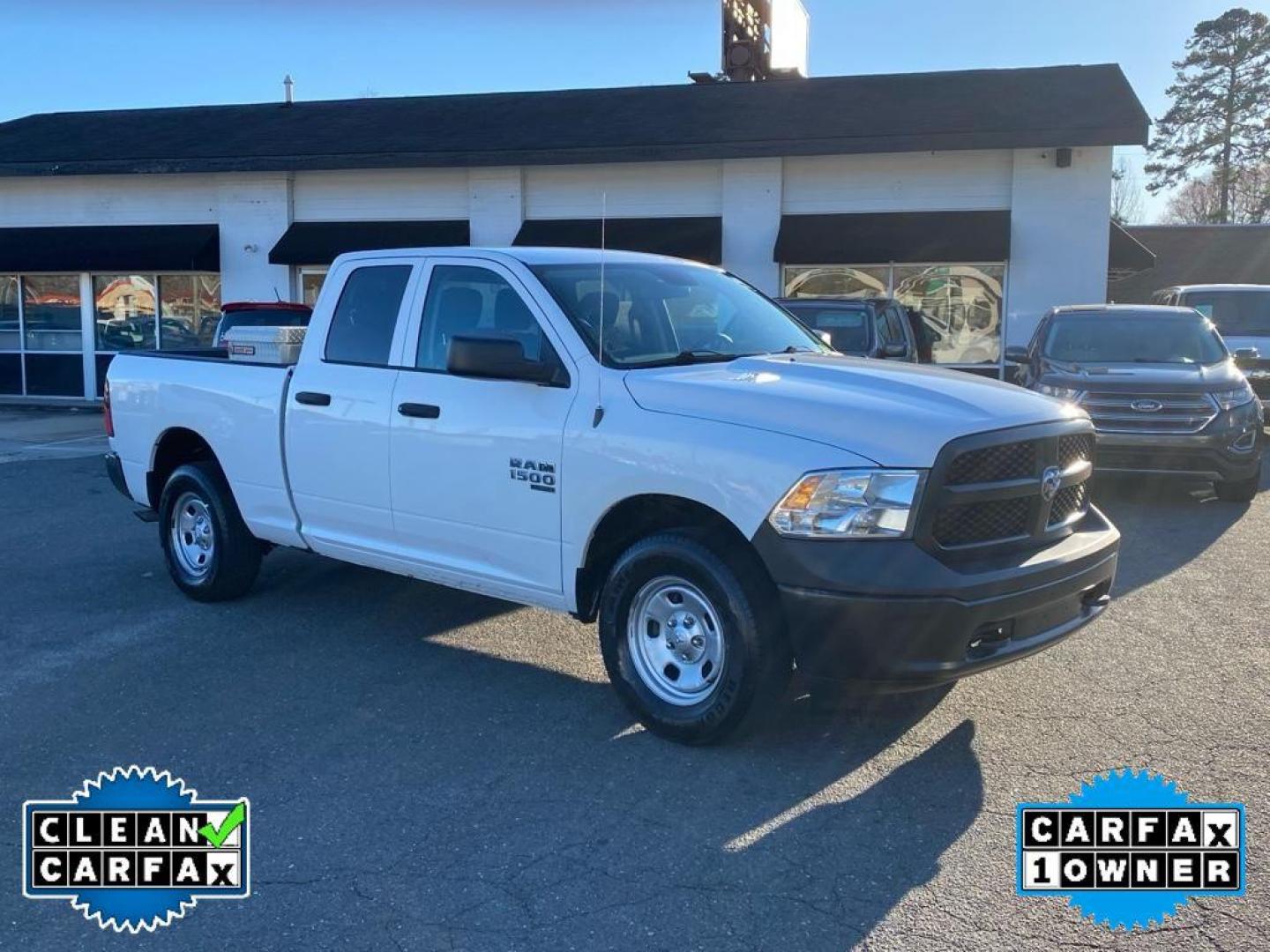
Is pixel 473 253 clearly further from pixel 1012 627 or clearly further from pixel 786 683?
pixel 1012 627

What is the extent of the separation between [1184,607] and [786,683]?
3452mm

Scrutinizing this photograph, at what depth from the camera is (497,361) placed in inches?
191

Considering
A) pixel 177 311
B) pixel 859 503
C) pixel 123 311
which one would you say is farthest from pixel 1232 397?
pixel 123 311

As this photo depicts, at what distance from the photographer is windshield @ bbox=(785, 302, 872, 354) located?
1105 centimetres

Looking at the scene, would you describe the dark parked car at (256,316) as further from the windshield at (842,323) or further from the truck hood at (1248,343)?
the truck hood at (1248,343)

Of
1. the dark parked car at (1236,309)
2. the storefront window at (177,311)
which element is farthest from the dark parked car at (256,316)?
the dark parked car at (1236,309)

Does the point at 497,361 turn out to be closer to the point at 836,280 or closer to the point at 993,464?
the point at 993,464

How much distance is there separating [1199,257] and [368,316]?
1233 inches

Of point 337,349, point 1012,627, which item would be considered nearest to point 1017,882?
point 1012,627

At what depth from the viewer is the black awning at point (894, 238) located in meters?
17.2

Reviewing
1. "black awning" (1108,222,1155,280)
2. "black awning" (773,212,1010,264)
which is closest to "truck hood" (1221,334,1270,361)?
"black awning" (1108,222,1155,280)

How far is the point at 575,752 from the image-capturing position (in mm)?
4629

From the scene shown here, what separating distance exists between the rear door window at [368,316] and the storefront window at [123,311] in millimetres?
17694

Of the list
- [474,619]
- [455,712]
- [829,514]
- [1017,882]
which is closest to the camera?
[1017,882]
